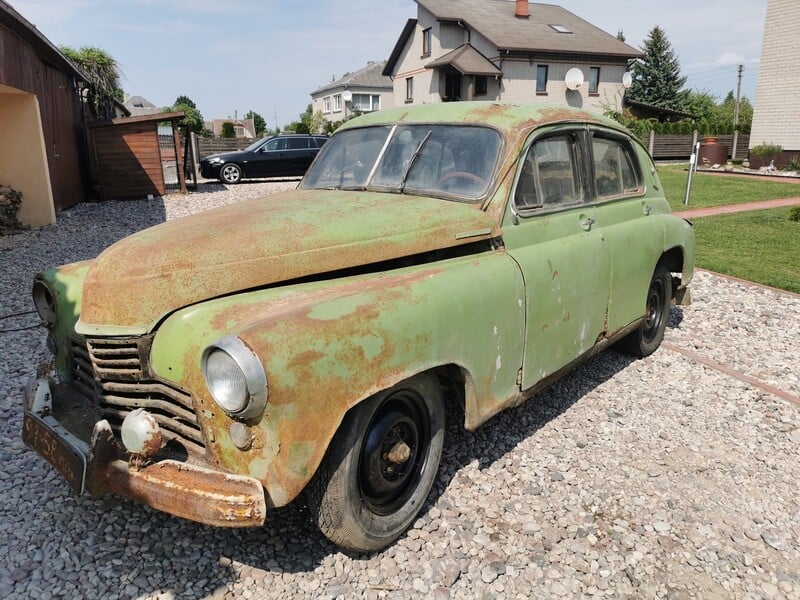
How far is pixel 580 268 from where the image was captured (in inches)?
145

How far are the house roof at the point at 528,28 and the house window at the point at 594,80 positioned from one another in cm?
89

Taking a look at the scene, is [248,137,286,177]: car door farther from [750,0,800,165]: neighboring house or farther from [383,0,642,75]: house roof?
[750,0,800,165]: neighboring house

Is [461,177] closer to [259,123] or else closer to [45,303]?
[45,303]

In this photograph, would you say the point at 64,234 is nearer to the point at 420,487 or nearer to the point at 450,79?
the point at 420,487

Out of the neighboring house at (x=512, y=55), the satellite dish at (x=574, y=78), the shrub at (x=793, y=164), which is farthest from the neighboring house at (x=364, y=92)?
the shrub at (x=793, y=164)

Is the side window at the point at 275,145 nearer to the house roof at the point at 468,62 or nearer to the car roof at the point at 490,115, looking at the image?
the house roof at the point at 468,62

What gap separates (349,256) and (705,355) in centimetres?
384

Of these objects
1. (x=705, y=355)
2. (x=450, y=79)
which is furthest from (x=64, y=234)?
(x=450, y=79)

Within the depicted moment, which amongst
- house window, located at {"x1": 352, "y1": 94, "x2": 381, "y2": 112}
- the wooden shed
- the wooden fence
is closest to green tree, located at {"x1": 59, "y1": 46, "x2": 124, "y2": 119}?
the wooden shed

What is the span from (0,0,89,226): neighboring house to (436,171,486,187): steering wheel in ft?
28.8

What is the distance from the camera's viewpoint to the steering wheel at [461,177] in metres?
3.47

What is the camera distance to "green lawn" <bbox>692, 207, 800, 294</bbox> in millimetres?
7688

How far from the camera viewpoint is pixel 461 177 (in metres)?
3.53

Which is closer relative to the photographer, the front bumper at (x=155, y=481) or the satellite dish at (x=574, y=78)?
the front bumper at (x=155, y=481)
